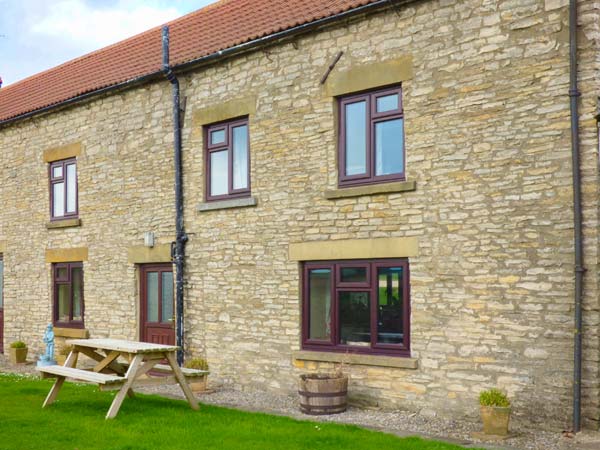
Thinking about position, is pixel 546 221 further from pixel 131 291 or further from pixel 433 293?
pixel 131 291

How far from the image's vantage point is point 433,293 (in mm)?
10359

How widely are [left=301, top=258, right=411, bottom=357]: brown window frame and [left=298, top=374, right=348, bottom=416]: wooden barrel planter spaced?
2.61 ft

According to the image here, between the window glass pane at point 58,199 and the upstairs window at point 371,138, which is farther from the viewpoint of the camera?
the window glass pane at point 58,199

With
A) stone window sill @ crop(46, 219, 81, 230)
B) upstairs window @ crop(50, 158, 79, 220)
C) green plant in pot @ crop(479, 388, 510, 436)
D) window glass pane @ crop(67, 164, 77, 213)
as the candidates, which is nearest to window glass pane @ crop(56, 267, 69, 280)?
stone window sill @ crop(46, 219, 81, 230)

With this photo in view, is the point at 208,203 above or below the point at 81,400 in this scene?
above

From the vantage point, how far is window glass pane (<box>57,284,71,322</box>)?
55.2 ft

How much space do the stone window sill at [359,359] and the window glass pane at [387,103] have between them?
3.35m

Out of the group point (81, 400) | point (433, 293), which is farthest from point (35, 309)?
point (433, 293)

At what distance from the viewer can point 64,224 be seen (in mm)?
16500

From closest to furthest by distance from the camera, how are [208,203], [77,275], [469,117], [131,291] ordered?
1. [469,117]
2. [208,203]
3. [131,291]
4. [77,275]

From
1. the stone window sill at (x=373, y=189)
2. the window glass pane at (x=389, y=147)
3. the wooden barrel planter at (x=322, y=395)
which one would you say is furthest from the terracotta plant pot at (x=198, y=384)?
the window glass pane at (x=389, y=147)

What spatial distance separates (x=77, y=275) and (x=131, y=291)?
2.09 metres

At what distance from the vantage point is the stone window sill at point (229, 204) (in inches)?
496

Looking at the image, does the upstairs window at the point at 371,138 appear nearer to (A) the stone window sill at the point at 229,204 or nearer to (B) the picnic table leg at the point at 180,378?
(A) the stone window sill at the point at 229,204
